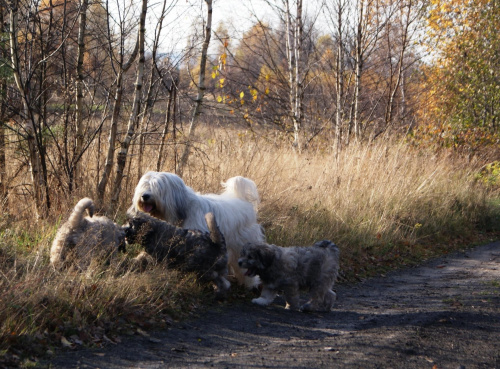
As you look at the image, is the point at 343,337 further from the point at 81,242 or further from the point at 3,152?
the point at 3,152

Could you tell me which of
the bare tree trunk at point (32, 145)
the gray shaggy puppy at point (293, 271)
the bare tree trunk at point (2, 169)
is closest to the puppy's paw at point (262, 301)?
the gray shaggy puppy at point (293, 271)

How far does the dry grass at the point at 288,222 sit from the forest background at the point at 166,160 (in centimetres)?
2

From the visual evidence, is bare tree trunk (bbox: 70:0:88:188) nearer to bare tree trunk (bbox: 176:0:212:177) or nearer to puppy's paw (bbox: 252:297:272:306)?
bare tree trunk (bbox: 176:0:212:177)

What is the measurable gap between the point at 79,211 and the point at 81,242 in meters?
0.34

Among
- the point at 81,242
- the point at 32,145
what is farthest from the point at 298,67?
the point at 81,242

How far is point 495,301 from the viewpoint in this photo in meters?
7.23

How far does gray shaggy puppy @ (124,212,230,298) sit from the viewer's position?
6.42 m

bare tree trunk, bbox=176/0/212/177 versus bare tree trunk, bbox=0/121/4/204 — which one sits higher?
bare tree trunk, bbox=176/0/212/177

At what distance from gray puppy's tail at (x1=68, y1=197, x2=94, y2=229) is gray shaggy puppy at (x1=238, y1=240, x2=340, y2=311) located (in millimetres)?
1747

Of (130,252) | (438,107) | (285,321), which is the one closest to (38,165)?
(130,252)

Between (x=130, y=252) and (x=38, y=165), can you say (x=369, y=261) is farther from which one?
(x=38, y=165)

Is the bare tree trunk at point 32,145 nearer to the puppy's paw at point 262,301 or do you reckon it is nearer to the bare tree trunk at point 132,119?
the bare tree trunk at point 132,119

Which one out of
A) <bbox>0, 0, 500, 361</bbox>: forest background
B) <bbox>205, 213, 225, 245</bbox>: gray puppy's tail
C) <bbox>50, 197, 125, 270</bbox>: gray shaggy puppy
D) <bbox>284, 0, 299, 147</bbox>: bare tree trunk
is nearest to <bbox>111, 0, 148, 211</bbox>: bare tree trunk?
<bbox>0, 0, 500, 361</bbox>: forest background

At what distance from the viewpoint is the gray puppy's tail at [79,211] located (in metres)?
6.11
